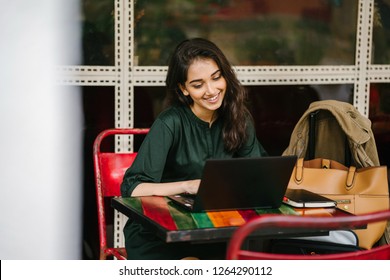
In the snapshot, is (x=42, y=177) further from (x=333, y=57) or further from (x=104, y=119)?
(x=333, y=57)

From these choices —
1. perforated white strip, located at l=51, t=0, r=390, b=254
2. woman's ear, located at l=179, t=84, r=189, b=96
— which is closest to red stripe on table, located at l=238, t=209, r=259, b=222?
woman's ear, located at l=179, t=84, r=189, b=96

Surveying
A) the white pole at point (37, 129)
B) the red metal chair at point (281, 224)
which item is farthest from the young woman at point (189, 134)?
the red metal chair at point (281, 224)

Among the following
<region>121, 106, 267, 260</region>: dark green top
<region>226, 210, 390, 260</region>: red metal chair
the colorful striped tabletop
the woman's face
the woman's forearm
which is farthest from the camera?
the woman's face

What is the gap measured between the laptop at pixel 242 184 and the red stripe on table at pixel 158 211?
8cm

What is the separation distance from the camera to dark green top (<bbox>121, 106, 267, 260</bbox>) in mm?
2824

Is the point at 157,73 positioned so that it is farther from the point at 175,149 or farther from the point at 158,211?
the point at 158,211

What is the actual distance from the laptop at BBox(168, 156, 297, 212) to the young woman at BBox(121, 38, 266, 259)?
35 cm

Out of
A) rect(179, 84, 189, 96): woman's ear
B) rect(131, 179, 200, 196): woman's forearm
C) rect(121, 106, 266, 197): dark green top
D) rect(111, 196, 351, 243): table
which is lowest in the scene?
rect(111, 196, 351, 243): table

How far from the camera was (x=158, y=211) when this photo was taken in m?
2.44

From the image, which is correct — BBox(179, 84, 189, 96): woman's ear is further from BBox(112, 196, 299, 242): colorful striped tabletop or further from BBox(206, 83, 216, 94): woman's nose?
BBox(112, 196, 299, 242): colorful striped tabletop

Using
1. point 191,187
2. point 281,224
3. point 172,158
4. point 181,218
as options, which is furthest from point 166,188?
point 281,224

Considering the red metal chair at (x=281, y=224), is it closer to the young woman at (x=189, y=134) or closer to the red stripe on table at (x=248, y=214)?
the red stripe on table at (x=248, y=214)

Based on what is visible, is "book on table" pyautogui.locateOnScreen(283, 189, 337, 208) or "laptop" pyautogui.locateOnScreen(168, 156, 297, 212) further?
"book on table" pyautogui.locateOnScreen(283, 189, 337, 208)

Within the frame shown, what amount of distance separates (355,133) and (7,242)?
1743mm
